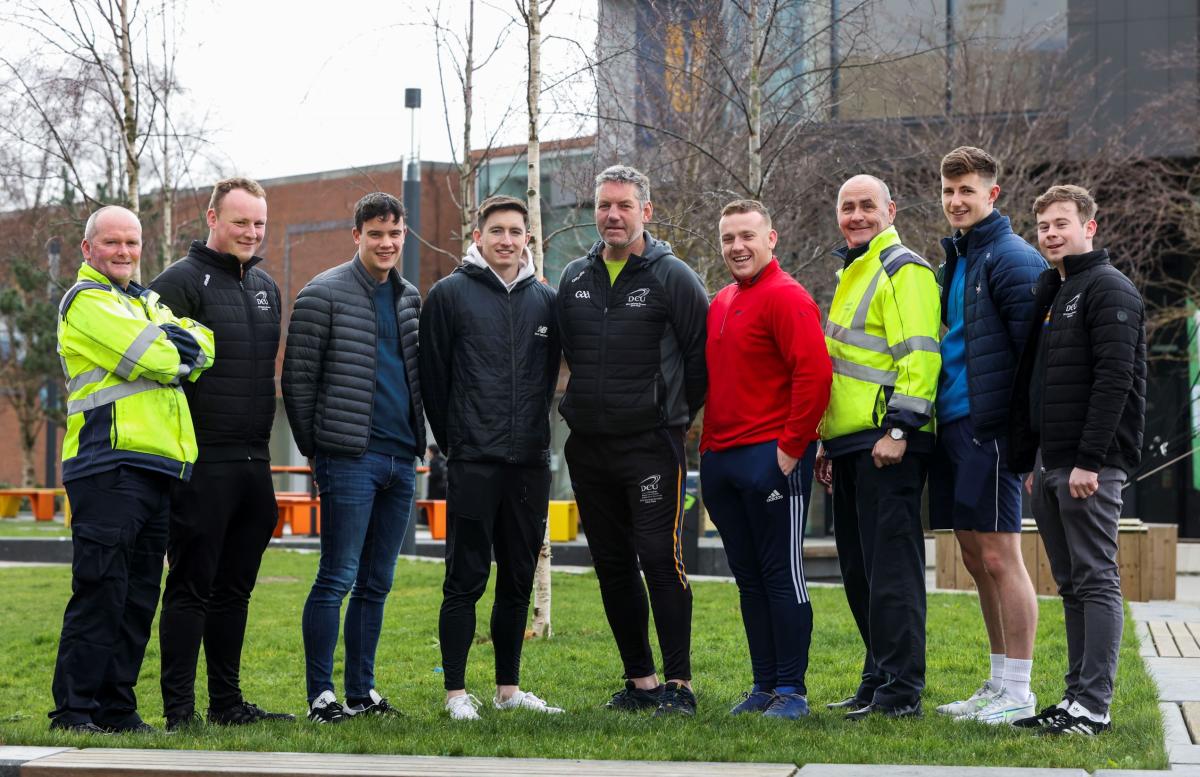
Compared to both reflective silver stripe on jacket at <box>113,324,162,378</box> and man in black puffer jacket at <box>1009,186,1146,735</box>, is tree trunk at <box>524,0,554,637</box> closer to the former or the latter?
reflective silver stripe on jacket at <box>113,324,162,378</box>

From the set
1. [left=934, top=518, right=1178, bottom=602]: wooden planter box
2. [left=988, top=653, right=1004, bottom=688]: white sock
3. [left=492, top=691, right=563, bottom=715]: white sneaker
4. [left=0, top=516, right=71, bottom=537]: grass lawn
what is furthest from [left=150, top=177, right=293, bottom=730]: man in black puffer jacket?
[left=0, top=516, right=71, bottom=537]: grass lawn

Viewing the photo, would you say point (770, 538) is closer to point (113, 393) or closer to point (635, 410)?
point (635, 410)

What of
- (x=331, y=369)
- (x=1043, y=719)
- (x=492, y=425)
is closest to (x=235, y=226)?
(x=331, y=369)

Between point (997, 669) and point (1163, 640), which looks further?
point (1163, 640)

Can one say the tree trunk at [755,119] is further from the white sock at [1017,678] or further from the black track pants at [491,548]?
the white sock at [1017,678]

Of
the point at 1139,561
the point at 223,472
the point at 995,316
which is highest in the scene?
the point at 995,316

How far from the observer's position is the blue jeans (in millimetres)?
6348

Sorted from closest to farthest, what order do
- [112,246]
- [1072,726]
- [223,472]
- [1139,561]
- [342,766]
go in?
[342,766] → [1072,726] → [112,246] → [223,472] → [1139,561]

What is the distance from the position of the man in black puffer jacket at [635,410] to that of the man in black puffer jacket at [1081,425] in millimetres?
1491

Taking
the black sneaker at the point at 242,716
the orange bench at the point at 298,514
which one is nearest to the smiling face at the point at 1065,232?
the black sneaker at the point at 242,716

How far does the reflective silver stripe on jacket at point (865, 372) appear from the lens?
6199mm

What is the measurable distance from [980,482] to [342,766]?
2.91 metres

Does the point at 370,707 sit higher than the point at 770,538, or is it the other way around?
the point at 770,538

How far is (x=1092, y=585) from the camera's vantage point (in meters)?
5.77
